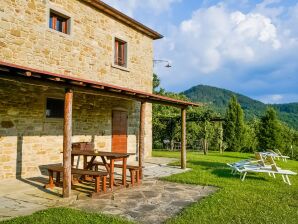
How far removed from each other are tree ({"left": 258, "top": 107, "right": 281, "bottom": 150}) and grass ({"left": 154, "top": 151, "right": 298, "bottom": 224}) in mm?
12708

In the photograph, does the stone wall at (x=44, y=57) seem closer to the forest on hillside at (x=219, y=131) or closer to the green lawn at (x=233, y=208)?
the green lawn at (x=233, y=208)

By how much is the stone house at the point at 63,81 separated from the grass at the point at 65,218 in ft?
5.39

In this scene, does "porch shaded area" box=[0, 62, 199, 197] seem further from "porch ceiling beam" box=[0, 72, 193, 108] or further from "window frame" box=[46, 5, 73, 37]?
"window frame" box=[46, 5, 73, 37]

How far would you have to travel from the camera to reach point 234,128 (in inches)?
967

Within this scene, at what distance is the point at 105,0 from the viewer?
11281 mm

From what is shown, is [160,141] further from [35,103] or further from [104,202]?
[104,202]

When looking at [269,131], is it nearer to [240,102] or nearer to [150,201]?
[150,201]

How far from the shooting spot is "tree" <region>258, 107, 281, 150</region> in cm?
2123

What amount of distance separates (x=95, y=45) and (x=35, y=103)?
3.42 meters

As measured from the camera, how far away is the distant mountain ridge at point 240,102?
83713 millimetres

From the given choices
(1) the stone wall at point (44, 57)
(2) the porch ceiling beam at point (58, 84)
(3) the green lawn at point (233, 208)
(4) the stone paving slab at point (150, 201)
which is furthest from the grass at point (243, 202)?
(1) the stone wall at point (44, 57)

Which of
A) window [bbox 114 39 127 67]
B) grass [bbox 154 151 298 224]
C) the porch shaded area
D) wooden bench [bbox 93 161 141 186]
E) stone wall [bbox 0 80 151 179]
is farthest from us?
window [bbox 114 39 127 67]

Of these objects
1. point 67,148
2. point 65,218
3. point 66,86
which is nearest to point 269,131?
point 67,148

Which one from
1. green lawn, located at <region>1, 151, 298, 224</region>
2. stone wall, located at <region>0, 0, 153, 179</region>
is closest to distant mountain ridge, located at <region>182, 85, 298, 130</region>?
stone wall, located at <region>0, 0, 153, 179</region>
